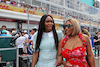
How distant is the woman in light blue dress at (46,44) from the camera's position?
170 cm

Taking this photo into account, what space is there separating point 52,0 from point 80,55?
2266 centimetres

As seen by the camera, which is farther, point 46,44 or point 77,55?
point 46,44

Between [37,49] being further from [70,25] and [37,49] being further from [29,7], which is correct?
[29,7]

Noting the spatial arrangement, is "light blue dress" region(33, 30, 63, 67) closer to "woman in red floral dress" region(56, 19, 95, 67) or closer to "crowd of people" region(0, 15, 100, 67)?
"crowd of people" region(0, 15, 100, 67)

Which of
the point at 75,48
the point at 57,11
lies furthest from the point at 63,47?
the point at 57,11

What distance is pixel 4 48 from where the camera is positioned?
3262 millimetres

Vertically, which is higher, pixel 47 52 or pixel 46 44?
pixel 46 44

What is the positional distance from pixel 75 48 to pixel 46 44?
453mm

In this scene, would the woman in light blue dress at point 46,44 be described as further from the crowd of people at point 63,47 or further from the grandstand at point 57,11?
the grandstand at point 57,11

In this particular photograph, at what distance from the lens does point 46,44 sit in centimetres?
171

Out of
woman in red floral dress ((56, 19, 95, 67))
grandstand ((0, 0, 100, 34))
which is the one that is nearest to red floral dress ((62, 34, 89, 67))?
woman in red floral dress ((56, 19, 95, 67))

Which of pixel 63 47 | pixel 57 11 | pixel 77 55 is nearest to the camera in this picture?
pixel 77 55

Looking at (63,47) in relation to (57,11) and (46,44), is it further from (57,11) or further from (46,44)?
(57,11)

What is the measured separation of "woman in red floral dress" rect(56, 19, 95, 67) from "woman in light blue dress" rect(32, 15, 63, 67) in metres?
0.17
